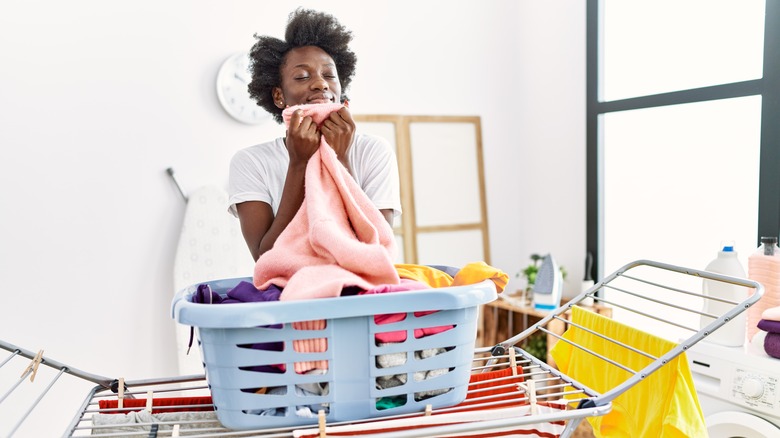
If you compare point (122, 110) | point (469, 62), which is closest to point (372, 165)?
point (122, 110)

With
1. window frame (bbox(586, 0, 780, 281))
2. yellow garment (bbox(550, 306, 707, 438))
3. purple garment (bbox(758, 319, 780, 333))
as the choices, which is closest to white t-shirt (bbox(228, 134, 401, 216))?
yellow garment (bbox(550, 306, 707, 438))

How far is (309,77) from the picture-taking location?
48.7 inches

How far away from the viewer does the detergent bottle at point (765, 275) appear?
176cm

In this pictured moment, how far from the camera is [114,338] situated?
2338 mm

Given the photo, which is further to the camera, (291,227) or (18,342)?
(18,342)

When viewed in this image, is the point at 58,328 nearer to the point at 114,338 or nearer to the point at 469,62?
the point at 114,338

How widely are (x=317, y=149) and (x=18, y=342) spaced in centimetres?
180

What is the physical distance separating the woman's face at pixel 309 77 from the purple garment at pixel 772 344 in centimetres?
131

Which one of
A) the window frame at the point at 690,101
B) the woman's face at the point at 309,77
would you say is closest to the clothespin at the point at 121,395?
the woman's face at the point at 309,77

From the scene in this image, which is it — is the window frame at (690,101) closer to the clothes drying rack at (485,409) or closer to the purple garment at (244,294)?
the clothes drying rack at (485,409)

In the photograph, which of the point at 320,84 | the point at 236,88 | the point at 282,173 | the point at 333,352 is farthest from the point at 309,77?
the point at 236,88

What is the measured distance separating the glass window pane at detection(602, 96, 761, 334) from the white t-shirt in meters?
1.48

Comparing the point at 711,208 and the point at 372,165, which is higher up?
the point at 372,165

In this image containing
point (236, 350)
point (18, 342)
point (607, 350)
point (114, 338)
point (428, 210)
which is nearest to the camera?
point (236, 350)
